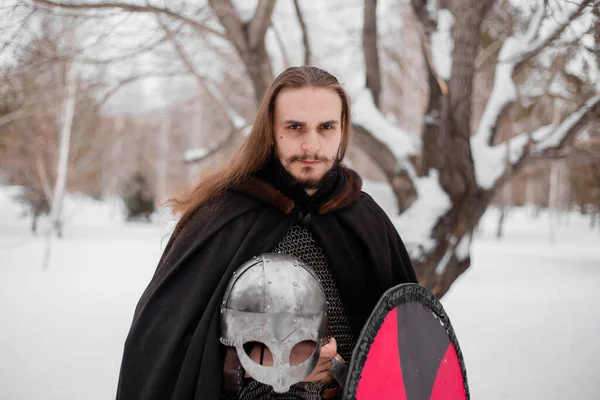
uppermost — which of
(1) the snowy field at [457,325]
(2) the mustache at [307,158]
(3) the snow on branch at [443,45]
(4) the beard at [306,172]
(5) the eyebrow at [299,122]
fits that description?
(3) the snow on branch at [443,45]

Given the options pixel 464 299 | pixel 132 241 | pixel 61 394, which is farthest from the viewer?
pixel 132 241

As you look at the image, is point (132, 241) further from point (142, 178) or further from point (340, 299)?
point (340, 299)

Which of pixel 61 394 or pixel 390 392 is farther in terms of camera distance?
pixel 61 394

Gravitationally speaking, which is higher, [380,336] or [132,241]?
[380,336]

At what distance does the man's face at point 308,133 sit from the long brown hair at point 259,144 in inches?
2.0

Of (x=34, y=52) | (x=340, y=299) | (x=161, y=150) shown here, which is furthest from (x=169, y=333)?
(x=161, y=150)

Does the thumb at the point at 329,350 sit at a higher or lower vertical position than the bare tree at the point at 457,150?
lower

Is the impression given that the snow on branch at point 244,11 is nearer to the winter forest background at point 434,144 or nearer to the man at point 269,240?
the winter forest background at point 434,144

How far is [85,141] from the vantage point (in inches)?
627

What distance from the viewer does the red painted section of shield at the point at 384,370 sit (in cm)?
159

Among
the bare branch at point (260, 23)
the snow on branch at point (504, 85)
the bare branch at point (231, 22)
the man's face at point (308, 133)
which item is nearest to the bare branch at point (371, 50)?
the bare branch at point (260, 23)

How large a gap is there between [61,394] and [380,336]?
10.5 feet

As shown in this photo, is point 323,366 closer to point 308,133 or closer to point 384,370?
point 384,370

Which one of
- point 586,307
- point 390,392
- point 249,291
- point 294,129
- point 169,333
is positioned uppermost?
point 294,129
